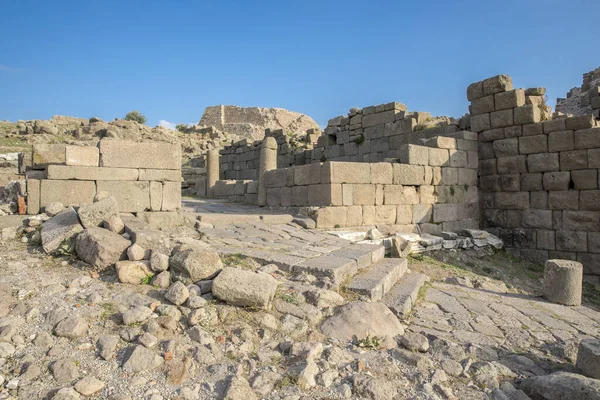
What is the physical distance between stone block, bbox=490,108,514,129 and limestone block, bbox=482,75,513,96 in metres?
0.57

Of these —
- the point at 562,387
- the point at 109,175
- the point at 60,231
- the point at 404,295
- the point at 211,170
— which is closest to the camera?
the point at 562,387

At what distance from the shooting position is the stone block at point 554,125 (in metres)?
9.30

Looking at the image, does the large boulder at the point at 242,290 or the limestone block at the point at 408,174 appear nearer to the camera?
the large boulder at the point at 242,290

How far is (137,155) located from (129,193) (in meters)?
0.65

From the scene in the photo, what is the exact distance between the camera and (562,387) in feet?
9.22

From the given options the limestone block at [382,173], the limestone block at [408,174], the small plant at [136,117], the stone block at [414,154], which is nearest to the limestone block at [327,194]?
the limestone block at [382,173]

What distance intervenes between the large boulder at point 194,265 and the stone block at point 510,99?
362 inches

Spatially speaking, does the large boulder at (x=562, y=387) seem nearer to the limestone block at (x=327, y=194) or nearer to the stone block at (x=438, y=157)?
the limestone block at (x=327, y=194)

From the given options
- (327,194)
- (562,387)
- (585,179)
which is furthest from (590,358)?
(585,179)

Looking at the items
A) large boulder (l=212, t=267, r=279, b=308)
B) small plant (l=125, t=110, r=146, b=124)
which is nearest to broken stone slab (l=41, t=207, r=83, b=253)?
large boulder (l=212, t=267, r=279, b=308)

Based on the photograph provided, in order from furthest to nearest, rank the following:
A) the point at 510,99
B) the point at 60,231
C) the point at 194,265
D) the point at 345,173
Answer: the point at 510,99, the point at 345,173, the point at 60,231, the point at 194,265

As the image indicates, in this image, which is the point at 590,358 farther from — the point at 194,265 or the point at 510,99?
the point at 510,99

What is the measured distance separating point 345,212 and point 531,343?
468cm

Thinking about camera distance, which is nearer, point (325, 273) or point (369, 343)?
point (369, 343)
